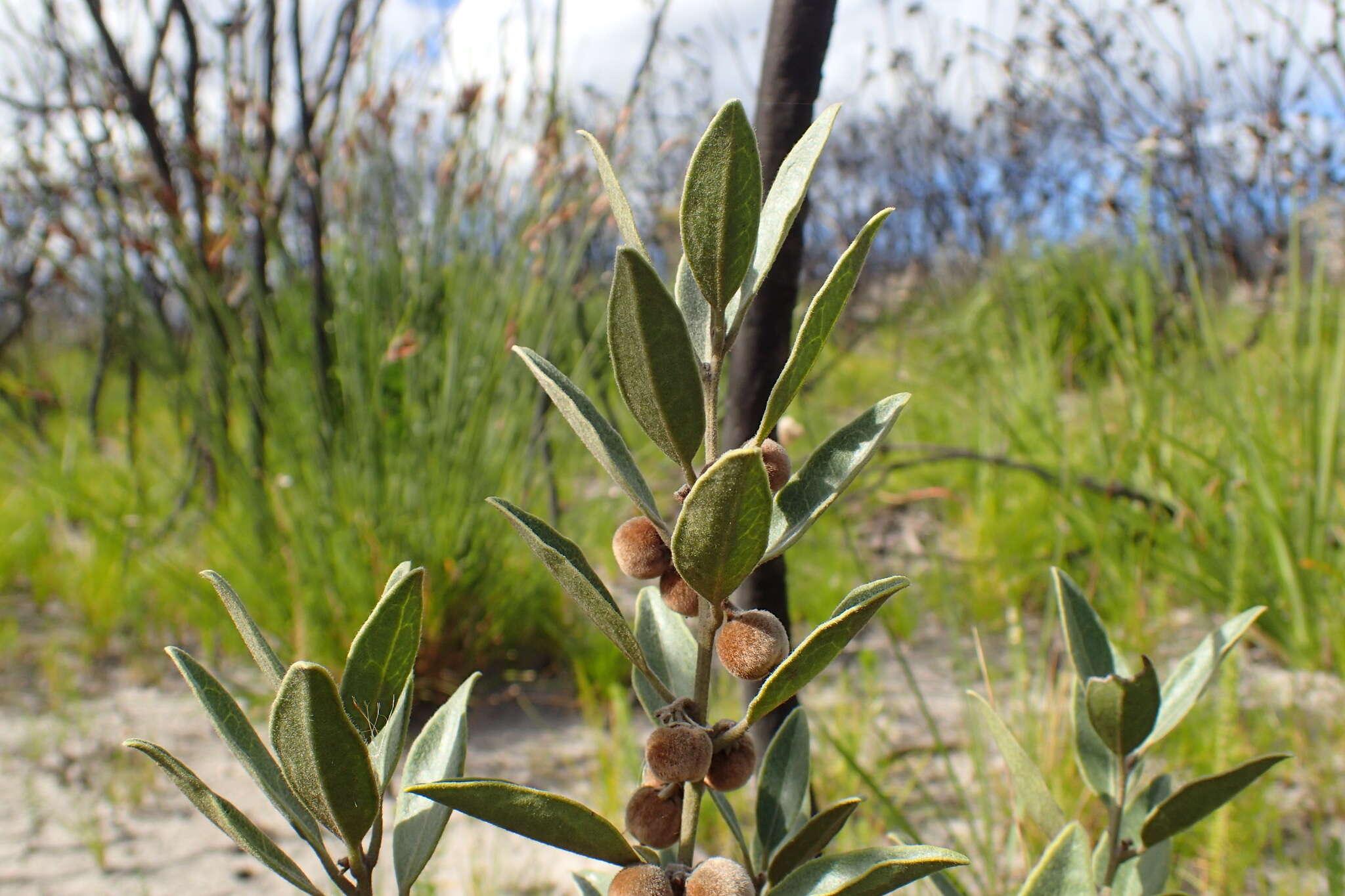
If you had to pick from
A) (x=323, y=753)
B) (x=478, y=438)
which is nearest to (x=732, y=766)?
(x=323, y=753)

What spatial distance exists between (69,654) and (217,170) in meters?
1.09

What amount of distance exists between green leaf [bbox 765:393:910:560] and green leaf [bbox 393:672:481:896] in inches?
4.4

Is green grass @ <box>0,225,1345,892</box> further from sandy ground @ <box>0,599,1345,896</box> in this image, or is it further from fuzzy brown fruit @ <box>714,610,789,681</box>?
fuzzy brown fruit @ <box>714,610,789,681</box>

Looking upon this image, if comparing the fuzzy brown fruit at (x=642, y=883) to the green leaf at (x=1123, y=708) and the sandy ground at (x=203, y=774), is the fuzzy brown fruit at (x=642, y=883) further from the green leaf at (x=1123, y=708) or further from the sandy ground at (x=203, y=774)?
the sandy ground at (x=203, y=774)

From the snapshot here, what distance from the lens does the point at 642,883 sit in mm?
266

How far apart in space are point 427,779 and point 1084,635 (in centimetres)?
29

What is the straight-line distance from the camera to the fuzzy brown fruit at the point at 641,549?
0.94 ft

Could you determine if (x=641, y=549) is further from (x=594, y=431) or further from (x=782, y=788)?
(x=782, y=788)

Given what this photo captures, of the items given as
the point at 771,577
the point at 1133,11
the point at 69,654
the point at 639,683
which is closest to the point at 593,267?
the point at 69,654

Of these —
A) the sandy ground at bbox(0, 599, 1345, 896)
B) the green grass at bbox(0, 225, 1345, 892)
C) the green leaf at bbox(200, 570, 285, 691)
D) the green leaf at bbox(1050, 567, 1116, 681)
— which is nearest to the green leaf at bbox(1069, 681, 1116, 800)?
the green leaf at bbox(1050, 567, 1116, 681)

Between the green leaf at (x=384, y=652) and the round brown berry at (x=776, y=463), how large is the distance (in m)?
0.11

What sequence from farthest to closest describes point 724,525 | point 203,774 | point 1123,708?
point 203,774 → point 1123,708 → point 724,525

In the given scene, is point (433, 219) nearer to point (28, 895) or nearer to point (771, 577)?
point (28, 895)

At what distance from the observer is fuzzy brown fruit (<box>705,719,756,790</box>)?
293 mm
